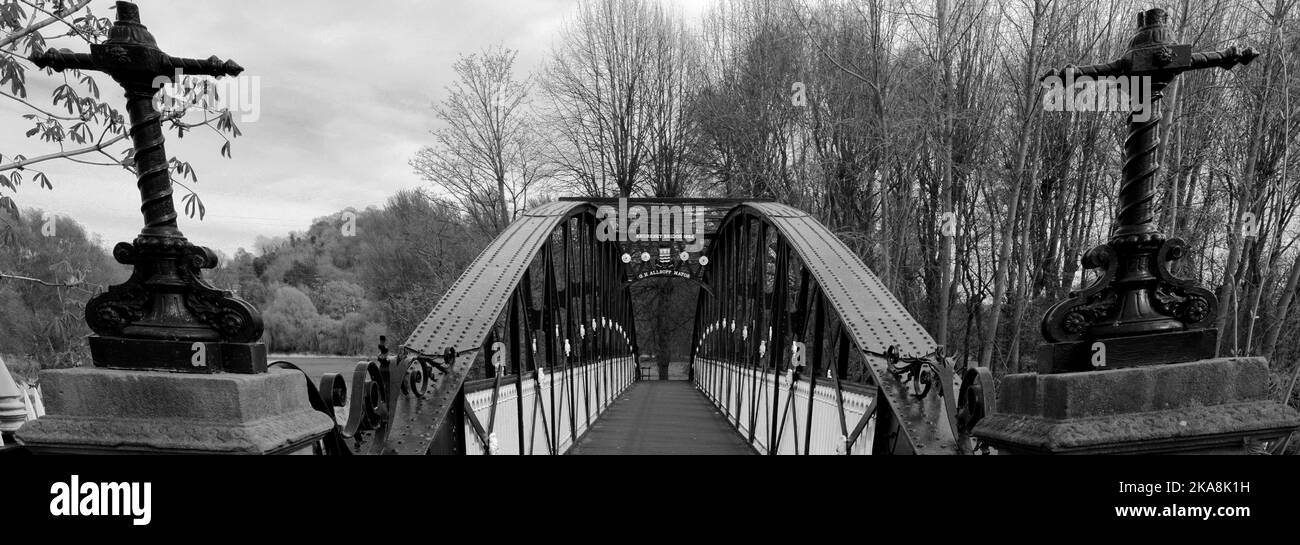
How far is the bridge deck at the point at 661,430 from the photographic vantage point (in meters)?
10.7

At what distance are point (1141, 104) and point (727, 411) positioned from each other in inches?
490

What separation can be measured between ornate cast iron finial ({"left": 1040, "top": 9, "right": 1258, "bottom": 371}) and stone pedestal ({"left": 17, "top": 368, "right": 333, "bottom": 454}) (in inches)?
115

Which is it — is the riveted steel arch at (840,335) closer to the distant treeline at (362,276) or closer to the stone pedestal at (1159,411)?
the stone pedestal at (1159,411)

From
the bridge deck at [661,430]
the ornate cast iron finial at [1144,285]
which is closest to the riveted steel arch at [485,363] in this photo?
the bridge deck at [661,430]

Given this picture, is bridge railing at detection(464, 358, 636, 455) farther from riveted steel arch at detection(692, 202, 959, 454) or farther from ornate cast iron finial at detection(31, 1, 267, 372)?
riveted steel arch at detection(692, 202, 959, 454)

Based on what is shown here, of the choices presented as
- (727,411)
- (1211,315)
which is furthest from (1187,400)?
(727,411)

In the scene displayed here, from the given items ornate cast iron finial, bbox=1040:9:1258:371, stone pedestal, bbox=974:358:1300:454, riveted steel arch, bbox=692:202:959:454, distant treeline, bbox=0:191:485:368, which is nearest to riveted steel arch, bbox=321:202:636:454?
riveted steel arch, bbox=692:202:959:454

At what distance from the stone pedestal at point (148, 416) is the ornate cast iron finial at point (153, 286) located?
10 centimetres

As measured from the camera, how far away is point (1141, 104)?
115 inches

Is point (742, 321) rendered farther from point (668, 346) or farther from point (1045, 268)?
point (668, 346)

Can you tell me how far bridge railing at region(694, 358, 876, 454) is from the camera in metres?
5.48

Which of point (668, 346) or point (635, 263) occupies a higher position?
point (635, 263)

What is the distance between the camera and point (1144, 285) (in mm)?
2844

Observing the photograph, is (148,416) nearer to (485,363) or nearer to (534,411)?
(485,363)
